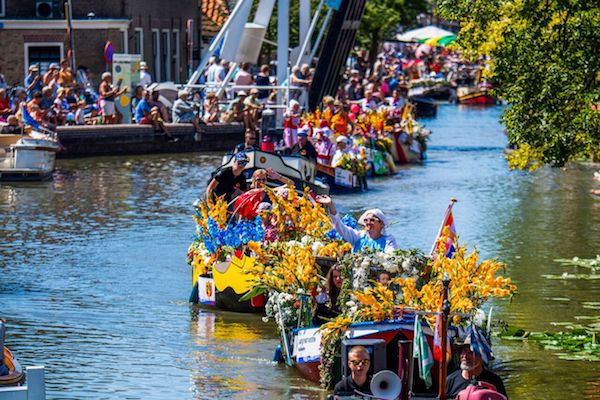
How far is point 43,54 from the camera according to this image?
1869 inches

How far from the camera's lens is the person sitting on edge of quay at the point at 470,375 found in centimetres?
1138

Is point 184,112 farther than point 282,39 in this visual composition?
No

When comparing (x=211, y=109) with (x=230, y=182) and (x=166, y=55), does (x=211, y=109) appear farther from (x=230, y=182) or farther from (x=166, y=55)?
(x=230, y=182)

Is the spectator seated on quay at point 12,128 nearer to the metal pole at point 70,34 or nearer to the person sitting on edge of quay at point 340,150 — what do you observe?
the person sitting on edge of quay at point 340,150

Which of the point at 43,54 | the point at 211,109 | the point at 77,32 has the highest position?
the point at 77,32

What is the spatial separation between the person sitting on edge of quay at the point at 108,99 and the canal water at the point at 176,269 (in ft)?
4.78

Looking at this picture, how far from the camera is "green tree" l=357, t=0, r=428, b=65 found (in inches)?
2894

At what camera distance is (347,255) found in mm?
14734

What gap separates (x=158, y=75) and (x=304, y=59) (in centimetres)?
774

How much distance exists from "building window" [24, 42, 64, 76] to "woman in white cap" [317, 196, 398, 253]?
3243 cm

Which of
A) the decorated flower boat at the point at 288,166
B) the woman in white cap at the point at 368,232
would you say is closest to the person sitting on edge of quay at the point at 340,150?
the decorated flower boat at the point at 288,166

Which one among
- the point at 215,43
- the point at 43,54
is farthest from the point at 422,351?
the point at 43,54

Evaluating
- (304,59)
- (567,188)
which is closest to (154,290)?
(567,188)

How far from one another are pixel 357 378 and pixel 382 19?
63.1 meters
